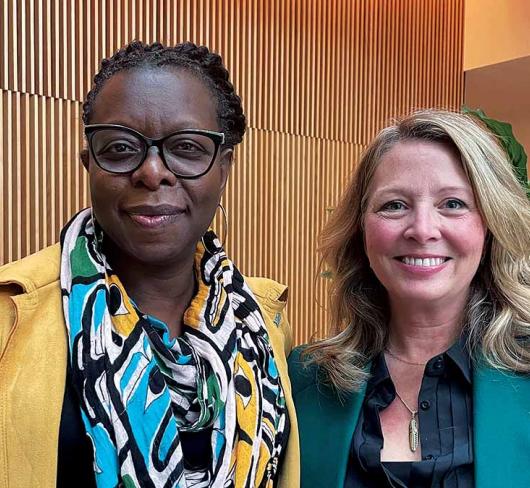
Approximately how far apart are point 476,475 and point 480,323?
1.30 ft

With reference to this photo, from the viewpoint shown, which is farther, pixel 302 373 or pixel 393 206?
pixel 302 373

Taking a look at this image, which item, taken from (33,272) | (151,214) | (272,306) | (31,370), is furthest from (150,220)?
(272,306)

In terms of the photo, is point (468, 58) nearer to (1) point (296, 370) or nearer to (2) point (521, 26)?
(2) point (521, 26)

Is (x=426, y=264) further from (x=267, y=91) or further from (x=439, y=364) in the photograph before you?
(x=267, y=91)

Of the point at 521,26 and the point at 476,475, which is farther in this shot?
the point at 521,26

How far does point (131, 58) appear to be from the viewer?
4.66 feet

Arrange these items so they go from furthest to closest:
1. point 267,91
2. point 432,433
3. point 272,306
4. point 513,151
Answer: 1. point 267,91
2. point 513,151
3. point 272,306
4. point 432,433

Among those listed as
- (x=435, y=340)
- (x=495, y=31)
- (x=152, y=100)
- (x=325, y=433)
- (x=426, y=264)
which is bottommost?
(x=325, y=433)

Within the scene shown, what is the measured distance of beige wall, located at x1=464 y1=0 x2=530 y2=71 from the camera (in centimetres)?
689

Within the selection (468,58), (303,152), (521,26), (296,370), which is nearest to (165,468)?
(296,370)

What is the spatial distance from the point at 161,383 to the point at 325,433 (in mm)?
576

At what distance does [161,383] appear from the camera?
1.35 meters

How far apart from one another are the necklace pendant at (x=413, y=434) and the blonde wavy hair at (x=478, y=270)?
0.54 feet

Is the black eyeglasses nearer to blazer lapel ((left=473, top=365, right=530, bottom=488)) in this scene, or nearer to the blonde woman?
the blonde woman
